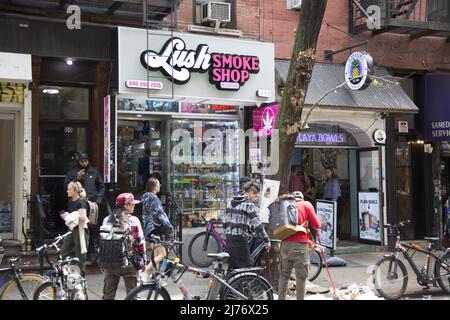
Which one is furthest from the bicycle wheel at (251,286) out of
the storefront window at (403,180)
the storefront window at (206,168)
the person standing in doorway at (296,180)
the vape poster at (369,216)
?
the storefront window at (403,180)

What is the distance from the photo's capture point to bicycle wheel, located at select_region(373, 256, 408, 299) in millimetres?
9156

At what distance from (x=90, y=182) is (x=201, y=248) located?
2617 mm

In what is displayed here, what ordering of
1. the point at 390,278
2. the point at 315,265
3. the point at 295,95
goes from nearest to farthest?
the point at 295,95 < the point at 390,278 < the point at 315,265

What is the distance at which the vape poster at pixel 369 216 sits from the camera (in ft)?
44.8

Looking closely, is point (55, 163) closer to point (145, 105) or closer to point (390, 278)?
point (145, 105)

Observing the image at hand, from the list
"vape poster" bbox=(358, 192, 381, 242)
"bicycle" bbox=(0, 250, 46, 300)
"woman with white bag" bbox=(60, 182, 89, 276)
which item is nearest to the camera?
"bicycle" bbox=(0, 250, 46, 300)

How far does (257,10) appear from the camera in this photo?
43.2 ft

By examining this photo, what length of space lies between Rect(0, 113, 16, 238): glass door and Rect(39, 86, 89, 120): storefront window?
70cm

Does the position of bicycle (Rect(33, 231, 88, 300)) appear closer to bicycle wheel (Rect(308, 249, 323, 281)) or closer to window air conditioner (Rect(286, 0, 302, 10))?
bicycle wheel (Rect(308, 249, 323, 281))

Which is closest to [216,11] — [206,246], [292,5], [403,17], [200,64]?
[200,64]

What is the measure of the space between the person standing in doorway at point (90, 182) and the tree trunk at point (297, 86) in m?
3.88

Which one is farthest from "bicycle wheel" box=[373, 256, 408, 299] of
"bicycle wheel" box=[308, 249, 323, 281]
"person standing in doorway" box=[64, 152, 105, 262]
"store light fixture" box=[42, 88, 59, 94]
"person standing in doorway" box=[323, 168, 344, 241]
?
"store light fixture" box=[42, 88, 59, 94]

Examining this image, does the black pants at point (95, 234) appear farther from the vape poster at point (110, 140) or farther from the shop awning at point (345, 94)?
the shop awning at point (345, 94)

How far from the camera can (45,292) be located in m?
6.72
